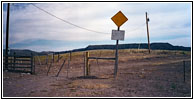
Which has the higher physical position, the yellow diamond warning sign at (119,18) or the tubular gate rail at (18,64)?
the yellow diamond warning sign at (119,18)

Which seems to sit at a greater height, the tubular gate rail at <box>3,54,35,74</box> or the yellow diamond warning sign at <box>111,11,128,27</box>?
the yellow diamond warning sign at <box>111,11,128,27</box>

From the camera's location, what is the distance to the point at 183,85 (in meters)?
9.77

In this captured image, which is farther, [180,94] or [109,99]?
[180,94]

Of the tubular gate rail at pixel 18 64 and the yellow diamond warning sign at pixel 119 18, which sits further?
the tubular gate rail at pixel 18 64

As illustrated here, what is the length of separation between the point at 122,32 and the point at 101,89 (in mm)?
3802

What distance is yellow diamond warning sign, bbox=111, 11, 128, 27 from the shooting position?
11516 millimetres

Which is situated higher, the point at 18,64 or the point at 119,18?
the point at 119,18

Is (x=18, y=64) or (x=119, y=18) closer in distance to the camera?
(x=119, y=18)

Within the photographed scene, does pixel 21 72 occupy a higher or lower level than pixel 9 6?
lower

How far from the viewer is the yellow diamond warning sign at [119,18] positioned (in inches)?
453

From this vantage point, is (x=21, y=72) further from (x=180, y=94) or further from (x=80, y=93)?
(x=180, y=94)

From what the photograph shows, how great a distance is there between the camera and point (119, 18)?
11.5 metres

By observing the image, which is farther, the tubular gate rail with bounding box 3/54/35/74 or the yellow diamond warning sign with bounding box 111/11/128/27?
the tubular gate rail with bounding box 3/54/35/74

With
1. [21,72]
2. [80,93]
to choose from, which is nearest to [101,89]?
[80,93]
